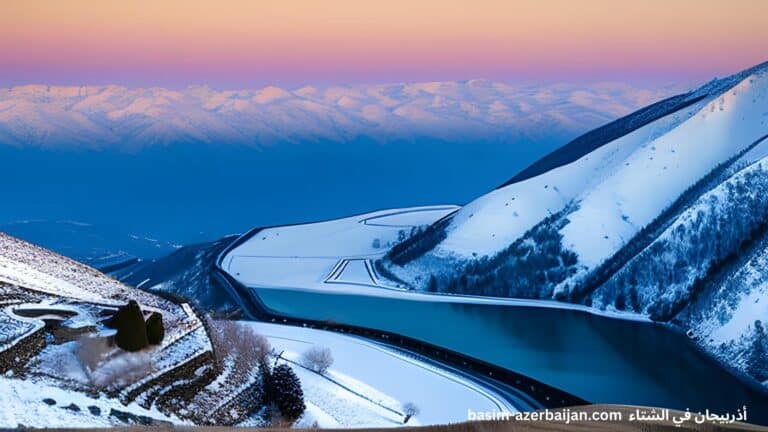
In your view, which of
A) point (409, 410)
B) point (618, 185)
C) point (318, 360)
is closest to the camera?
point (409, 410)

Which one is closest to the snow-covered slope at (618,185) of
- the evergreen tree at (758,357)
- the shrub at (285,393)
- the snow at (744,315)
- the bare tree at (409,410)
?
the snow at (744,315)

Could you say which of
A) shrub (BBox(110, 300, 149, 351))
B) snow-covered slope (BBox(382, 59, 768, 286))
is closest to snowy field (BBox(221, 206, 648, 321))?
snow-covered slope (BBox(382, 59, 768, 286))

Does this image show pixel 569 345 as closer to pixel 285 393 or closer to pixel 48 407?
pixel 285 393

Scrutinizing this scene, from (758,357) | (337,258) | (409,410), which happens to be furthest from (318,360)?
(337,258)

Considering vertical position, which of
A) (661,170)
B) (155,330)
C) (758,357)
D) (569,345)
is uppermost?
(661,170)

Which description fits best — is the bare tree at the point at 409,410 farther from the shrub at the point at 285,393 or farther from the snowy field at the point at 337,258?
the snowy field at the point at 337,258

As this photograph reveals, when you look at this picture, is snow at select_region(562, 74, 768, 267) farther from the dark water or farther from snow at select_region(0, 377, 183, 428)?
snow at select_region(0, 377, 183, 428)
